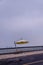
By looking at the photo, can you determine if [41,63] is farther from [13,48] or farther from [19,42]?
[13,48]

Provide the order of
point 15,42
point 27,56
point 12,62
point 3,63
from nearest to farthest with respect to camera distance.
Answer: point 3,63
point 12,62
point 27,56
point 15,42

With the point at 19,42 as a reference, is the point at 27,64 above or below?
below

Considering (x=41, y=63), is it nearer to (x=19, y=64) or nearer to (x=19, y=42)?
(x=19, y=64)

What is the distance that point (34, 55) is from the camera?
1305 cm

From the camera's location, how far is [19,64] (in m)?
10.3

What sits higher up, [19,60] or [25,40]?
[25,40]

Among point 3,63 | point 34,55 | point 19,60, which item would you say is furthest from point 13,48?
point 3,63

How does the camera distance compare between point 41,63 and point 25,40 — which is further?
point 25,40

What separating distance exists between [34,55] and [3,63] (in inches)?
154

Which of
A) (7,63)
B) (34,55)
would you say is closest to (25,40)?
(34,55)

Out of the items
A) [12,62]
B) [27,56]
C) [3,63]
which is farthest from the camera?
[27,56]

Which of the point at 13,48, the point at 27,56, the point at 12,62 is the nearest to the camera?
the point at 12,62

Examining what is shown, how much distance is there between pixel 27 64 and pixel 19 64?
520 mm

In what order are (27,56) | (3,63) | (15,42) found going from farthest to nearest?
(15,42) < (27,56) < (3,63)
